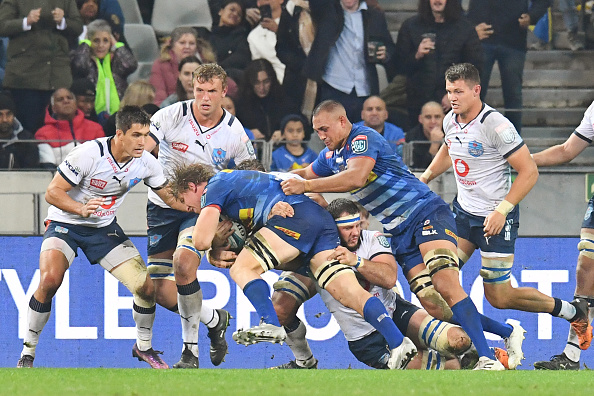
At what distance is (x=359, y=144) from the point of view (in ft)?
25.9

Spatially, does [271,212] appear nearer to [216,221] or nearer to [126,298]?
[216,221]

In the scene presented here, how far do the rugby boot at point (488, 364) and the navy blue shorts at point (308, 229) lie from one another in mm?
1454

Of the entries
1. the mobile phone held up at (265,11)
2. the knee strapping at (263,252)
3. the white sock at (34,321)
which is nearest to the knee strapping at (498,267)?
the knee strapping at (263,252)

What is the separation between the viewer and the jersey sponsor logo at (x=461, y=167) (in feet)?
28.0

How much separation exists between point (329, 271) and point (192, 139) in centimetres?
195

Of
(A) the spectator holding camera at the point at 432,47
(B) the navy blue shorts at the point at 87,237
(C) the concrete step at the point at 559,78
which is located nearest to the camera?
(B) the navy blue shorts at the point at 87,237

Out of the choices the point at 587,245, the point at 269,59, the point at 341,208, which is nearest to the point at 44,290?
the point at 341,208

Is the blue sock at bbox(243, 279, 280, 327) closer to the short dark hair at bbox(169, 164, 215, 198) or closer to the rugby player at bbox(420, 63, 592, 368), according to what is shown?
the short dark hair at bbox(169, 164, 215, 198)

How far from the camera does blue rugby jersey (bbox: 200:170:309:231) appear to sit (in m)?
7.50

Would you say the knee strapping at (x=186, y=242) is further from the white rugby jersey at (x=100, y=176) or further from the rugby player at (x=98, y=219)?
the white rugby jersey at (x=100, y=176)

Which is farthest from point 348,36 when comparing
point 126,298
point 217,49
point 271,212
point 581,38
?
point 271,212

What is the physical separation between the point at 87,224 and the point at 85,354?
215 cm

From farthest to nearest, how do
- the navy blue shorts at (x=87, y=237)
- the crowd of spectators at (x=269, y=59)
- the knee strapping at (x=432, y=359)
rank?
the crowd of spectators at (x=269, y=59) → the navy blue shorts at (x=87, y=237) → the knee strapping at (x=432, y=359)

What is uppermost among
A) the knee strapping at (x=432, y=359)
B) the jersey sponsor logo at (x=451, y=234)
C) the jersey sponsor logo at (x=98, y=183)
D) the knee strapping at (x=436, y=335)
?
the jersey sponsor logo at (x=98, y=183)
